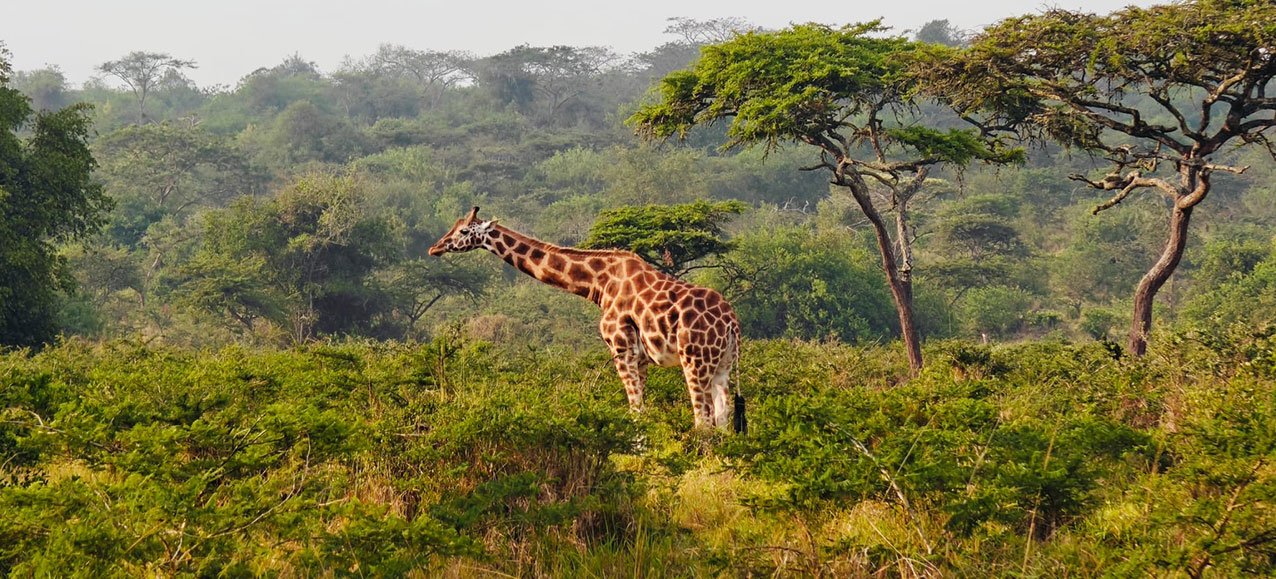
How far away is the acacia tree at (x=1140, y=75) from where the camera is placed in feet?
44.4

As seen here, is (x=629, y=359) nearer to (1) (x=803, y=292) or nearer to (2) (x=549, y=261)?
(2) (x=549, y=261)

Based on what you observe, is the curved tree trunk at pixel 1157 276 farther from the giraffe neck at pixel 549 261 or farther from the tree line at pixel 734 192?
the giraffe neck at pixel 549 261

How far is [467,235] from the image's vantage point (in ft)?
36.9

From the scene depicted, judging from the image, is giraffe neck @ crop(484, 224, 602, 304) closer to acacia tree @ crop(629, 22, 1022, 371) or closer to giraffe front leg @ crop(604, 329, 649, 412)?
giraffe front leg @ crop(604, 329, 649, 412)

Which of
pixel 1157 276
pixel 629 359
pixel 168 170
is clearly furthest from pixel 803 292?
pixel 168 170

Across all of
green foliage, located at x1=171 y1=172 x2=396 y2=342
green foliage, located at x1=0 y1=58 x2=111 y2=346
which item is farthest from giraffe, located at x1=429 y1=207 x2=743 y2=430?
green foliage, located at x1=171 y1=172 x2=396 y2=342

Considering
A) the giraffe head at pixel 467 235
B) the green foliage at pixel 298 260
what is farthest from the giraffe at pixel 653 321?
the green foliage at pixel 298 260

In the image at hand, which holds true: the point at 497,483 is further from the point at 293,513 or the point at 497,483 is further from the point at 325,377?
the point at 325,377

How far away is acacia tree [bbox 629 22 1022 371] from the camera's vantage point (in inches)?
640

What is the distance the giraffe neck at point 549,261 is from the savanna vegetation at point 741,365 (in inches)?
39.2

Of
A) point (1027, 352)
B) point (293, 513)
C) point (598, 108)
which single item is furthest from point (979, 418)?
point (598, 108)

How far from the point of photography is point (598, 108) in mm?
70375

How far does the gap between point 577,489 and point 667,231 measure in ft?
46.2

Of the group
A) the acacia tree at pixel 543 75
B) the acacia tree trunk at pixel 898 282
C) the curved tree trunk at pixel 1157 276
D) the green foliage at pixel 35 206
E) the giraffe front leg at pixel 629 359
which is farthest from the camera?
the acacia tree at pixel 543 75
